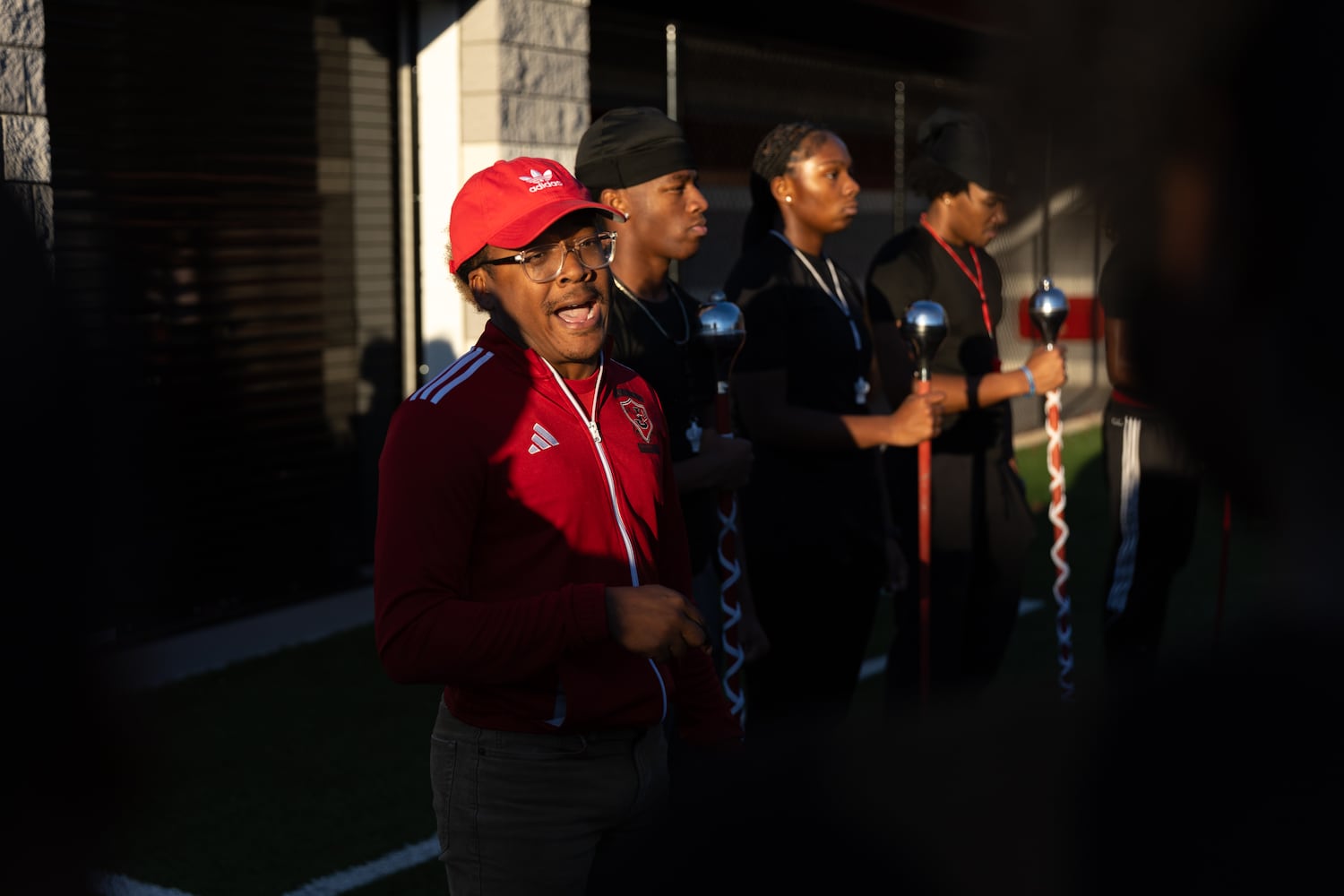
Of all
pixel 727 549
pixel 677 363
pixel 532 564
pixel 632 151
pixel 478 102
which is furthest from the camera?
pixel 478 102

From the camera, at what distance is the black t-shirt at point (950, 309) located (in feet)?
16.7

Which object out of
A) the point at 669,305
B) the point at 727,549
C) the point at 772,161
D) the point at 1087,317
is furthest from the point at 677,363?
the point at 1087,317

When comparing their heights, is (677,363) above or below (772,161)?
below

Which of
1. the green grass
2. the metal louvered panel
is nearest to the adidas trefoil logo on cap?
the green grass

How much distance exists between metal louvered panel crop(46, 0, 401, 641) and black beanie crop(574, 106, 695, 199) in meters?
2.58

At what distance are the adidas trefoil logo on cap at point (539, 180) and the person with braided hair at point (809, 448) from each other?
1787mm

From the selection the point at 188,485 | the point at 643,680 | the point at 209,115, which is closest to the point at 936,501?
the point at 643,680

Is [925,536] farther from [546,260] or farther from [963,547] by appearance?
[546,260]

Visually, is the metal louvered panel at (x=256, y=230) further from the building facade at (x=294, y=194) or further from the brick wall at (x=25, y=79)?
the brick wall at (x=25, y=79)

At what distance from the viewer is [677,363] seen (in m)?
3.89

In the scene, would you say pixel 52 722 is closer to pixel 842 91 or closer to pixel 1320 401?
pixel 1320 401

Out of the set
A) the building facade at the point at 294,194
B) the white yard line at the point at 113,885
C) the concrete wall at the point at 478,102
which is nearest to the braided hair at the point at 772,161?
the building facade at the point at 294,194

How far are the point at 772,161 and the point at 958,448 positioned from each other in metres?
1.14

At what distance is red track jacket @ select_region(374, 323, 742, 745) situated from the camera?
2395 mm
